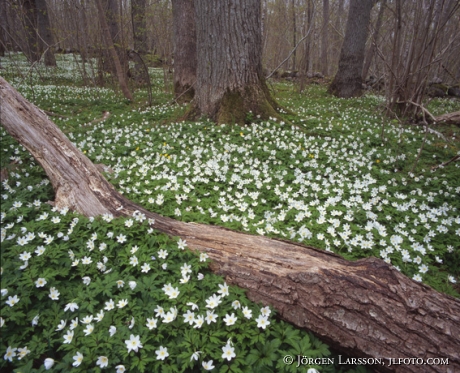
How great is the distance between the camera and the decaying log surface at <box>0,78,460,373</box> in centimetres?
193

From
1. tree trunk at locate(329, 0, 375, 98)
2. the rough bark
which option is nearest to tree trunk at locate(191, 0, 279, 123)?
the rough bark

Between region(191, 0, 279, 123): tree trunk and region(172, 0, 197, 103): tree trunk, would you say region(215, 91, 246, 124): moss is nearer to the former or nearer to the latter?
region(191, 0, 279, 123): tree trunk

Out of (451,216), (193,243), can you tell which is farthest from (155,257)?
(451,216)

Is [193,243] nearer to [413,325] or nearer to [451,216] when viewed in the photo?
[413,325]

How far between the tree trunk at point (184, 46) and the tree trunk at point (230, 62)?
266 cm

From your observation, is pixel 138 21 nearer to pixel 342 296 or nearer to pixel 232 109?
pixel 232 109

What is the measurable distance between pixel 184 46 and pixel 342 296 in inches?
377

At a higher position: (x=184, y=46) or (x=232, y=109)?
(x=184, y=46)

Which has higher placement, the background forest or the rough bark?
the rough bark

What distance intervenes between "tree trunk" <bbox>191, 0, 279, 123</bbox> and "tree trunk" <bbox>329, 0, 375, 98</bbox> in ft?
25.5

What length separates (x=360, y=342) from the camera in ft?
6.50

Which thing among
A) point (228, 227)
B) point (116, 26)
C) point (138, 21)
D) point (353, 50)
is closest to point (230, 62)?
point (228, 227)

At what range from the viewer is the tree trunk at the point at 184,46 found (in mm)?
9250

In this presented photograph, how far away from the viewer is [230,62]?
638 centimetres
